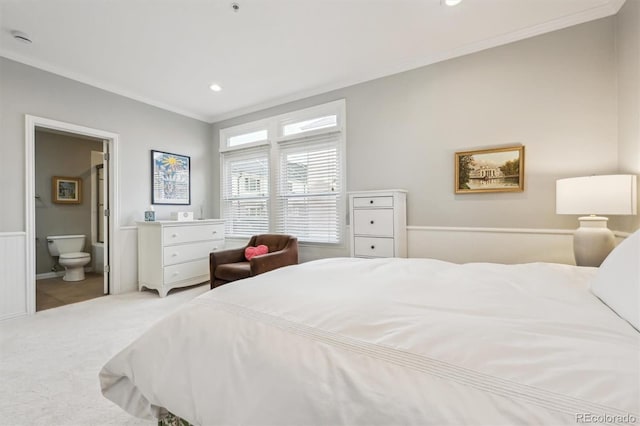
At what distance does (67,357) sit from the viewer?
2006 mm

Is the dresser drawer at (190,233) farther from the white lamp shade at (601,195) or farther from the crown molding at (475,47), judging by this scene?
the white lamp shade at (601,195)

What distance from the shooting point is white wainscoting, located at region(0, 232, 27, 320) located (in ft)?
8.99

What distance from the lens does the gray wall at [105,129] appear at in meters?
2.80

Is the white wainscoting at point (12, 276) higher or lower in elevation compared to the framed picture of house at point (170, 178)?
lower

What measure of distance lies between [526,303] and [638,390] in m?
0.48

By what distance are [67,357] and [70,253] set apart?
11.5 ft

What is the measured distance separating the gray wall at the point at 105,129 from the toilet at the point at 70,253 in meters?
1.61

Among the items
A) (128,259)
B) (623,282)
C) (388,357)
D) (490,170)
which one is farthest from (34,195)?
(490,170)

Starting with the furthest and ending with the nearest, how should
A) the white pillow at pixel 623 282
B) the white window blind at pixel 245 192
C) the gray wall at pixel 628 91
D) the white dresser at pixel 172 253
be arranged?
the white window blind at pixel 245 192 < the white dresser at pixel 172 253 < the gray wall at pixel 628 91 < the white pillow at pixel 623 282

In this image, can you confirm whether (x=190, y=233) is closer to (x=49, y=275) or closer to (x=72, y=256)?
(x=72, y=256)

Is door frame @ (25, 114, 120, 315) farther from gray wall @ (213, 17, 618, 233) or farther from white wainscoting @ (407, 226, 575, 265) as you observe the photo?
white wainscoting @ (407, 226, 575, 265)

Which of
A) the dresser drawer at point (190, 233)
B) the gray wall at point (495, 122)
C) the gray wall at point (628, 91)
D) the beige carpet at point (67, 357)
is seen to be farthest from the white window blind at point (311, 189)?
the gray wall at point (628, 91)

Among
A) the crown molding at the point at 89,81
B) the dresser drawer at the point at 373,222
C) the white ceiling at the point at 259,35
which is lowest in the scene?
the dresser drawer at the point at 373,222

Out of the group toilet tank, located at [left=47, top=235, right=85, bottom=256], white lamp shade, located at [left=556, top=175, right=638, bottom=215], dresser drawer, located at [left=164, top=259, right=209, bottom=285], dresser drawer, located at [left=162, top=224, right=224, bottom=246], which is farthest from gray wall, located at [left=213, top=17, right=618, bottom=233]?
toilet tank, located at [left=47, top=235, right=85, bottom=256]
